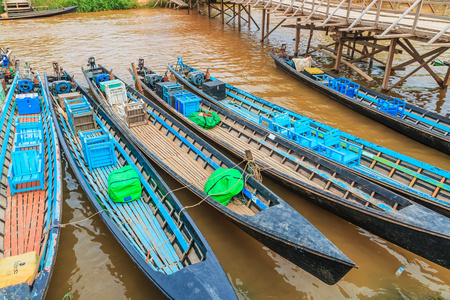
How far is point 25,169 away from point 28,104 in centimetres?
586

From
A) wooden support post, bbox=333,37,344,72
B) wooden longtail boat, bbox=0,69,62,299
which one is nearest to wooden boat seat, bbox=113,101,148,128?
wooden longtail boat, bbox=0,69,62,299

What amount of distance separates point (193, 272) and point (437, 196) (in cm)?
747

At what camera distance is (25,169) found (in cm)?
887

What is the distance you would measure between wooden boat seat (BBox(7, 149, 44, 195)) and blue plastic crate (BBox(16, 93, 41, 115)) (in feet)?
18.3

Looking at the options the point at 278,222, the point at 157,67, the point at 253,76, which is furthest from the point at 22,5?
the point at 278,222

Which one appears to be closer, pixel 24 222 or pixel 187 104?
pixel 24 222

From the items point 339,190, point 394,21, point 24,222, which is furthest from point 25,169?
point 394,21

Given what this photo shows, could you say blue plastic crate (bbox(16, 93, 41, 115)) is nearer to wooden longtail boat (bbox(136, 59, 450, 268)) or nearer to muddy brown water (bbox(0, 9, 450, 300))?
muddy brown water (bbox(0, 9, 450, 300))

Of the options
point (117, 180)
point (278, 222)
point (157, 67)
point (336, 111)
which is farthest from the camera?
point (157, 67)

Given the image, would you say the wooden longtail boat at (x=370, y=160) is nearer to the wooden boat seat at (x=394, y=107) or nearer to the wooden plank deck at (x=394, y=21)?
the wooden boat seat at (x=394, y=107)

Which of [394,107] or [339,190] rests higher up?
[394,107]

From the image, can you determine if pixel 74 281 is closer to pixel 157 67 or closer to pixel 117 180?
pixel 117 180

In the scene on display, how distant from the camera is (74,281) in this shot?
24.5ft

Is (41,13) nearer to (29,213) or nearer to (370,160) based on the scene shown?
(29,213)
